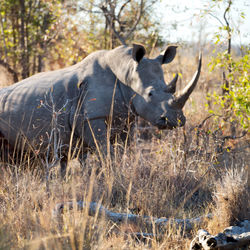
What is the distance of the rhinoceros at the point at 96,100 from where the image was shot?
461cm

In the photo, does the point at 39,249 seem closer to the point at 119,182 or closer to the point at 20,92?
the point at 119,182

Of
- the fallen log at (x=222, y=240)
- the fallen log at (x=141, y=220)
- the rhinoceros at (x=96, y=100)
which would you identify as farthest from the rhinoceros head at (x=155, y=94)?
the fallen log at (x=222, y=240)

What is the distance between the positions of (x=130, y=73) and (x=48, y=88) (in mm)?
1024

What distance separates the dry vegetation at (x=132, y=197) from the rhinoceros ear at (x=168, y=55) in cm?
87

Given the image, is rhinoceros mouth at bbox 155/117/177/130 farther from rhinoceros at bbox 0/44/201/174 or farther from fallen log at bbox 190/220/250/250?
fallen log at bbox 190/220/250/250

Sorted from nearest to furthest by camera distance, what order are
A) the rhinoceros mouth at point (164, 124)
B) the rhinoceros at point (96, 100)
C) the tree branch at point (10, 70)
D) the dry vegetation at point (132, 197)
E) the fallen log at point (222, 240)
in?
the dry vegetation at point (132, 197), the fallen log at point (222, 240), the rhinoceros mouth at point (164, 124), the rhinoceros at point (96, 100), the tree branch at point (10, 70)

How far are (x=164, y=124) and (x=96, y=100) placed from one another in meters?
0.82

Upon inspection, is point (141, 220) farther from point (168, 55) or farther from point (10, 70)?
point (10, 70)

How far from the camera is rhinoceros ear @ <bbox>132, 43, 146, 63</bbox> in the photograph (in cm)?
470

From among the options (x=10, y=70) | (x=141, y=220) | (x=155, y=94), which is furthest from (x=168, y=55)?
(x=10, y=70)

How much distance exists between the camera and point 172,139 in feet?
16.1

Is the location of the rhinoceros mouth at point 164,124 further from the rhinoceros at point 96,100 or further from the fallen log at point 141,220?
the fallen log at point 141,220

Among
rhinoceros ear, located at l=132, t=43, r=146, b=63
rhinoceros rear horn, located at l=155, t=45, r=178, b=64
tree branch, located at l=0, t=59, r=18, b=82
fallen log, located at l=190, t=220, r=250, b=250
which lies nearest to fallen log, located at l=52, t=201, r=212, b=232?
fallen log, located at l=190, t=220, r=250, b=250

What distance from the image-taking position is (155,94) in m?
4.64
